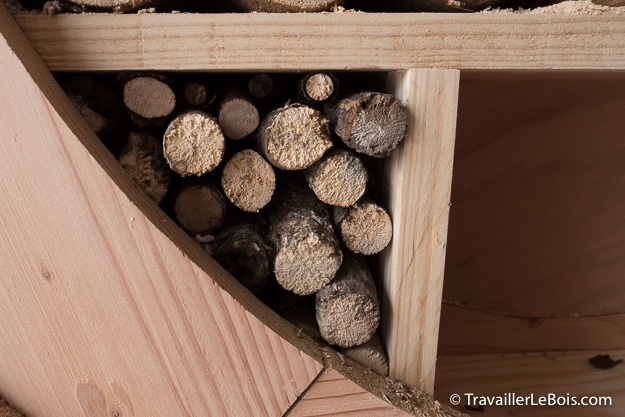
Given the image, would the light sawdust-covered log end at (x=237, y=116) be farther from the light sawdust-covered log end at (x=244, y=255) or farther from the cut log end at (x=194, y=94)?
the light sawdust-covered log end at (x=244, y=255)

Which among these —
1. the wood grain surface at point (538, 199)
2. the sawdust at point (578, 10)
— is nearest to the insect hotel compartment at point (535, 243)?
the wood grain surface at point (538, 199)

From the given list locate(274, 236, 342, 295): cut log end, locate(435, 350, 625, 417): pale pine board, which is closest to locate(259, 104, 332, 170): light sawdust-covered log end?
locate(274, 236, 342, 295): cut log end

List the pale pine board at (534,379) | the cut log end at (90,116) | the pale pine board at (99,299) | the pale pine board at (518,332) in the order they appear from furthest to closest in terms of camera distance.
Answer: the pale pine board at (518,332)
the pale pine board at (534,379)
the cut log end at (90,116)
the pale pine board at (99,299)

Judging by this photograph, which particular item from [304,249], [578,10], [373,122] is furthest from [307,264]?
[578,10]

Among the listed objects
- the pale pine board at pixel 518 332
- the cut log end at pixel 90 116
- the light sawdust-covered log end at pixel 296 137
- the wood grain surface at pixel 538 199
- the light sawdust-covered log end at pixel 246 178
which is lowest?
the pale pine board at pixel 518 332

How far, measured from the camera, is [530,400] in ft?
4.33

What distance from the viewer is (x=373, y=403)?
73 centimetres

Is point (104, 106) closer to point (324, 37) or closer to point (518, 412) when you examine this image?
point (324, 37)

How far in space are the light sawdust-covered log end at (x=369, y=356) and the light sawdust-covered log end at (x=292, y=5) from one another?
0.60m

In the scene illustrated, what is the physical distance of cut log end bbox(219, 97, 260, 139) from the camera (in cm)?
72

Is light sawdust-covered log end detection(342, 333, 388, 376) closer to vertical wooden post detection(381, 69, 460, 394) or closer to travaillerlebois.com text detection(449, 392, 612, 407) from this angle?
vertical wooden post detection(381, 69, 460, 394)

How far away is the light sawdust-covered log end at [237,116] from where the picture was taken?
28.3 inches

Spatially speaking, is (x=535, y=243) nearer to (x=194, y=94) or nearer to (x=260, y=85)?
(x=260, y=85)

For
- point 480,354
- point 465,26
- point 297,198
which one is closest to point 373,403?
point 297,198
